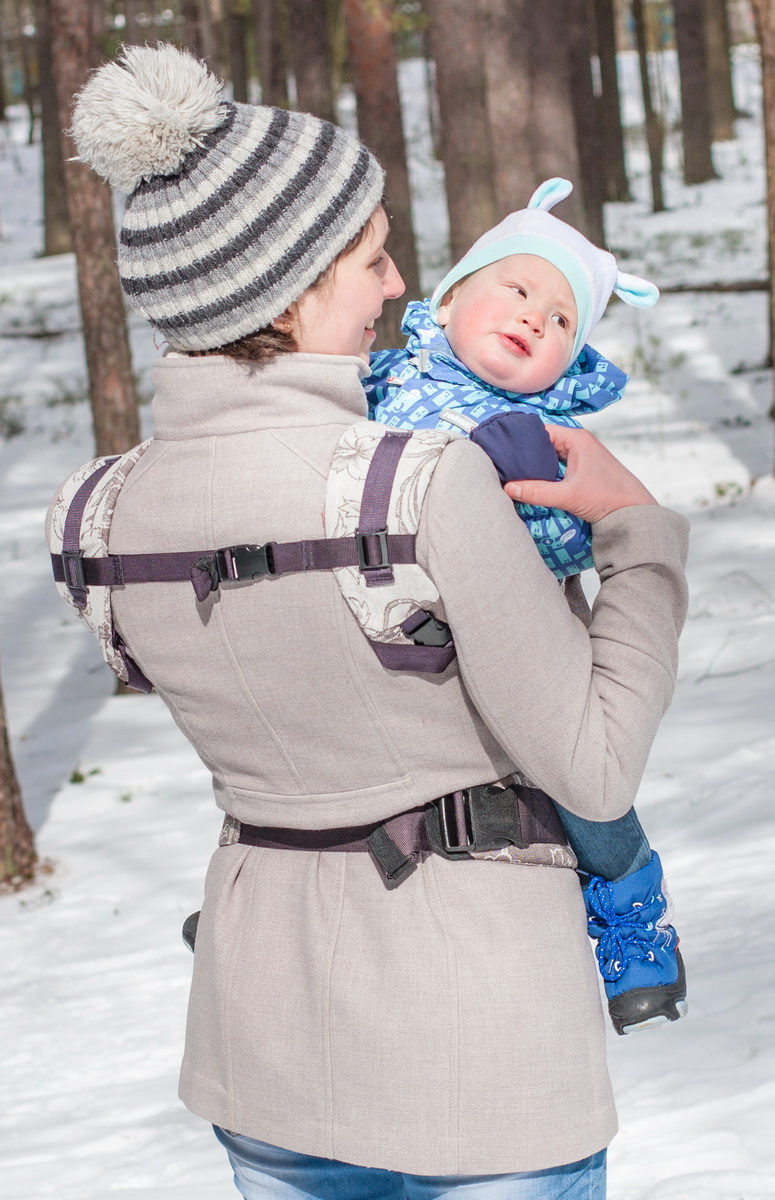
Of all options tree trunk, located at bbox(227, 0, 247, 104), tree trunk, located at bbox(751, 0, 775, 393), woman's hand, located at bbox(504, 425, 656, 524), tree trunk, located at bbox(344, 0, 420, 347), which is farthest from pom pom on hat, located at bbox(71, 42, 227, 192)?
tree trunk, located at bbox(227, 0, 247, 104)

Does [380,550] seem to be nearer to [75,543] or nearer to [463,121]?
[75,543]

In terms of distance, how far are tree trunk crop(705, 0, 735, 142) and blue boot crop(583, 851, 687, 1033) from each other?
26.6m

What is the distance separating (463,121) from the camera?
11.4 meters

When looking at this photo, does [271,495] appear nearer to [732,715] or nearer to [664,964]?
[664,964]

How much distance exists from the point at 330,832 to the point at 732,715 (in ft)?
14.7

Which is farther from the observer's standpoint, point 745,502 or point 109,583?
point 745,502

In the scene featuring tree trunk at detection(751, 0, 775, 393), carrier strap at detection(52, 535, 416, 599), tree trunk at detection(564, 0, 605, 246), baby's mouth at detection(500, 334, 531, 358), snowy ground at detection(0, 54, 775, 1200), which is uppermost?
tree trunk at detection(564, 0, 605, 246)

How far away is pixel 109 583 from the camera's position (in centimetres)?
167

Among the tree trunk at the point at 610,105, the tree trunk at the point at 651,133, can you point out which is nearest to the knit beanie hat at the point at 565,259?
the tree trunk at the point at 610,105

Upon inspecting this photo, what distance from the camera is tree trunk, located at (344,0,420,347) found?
35.9ft

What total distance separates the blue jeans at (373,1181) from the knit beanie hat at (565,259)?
1.19 metres

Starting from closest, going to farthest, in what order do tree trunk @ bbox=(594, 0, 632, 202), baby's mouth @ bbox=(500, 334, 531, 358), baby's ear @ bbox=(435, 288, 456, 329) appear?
baby's mouth @ bbox=(500, 334, 531, 358) < baby's ear @ bbox=(435, 288, 456, 329) < tree trunk @ bbox=(594, 0, 632, 202)

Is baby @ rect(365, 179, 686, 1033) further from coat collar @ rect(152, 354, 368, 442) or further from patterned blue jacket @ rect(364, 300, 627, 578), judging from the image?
coat collar @ rect(152, 354, 368, 442)

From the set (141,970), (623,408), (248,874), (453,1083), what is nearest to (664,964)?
(453,1083)
